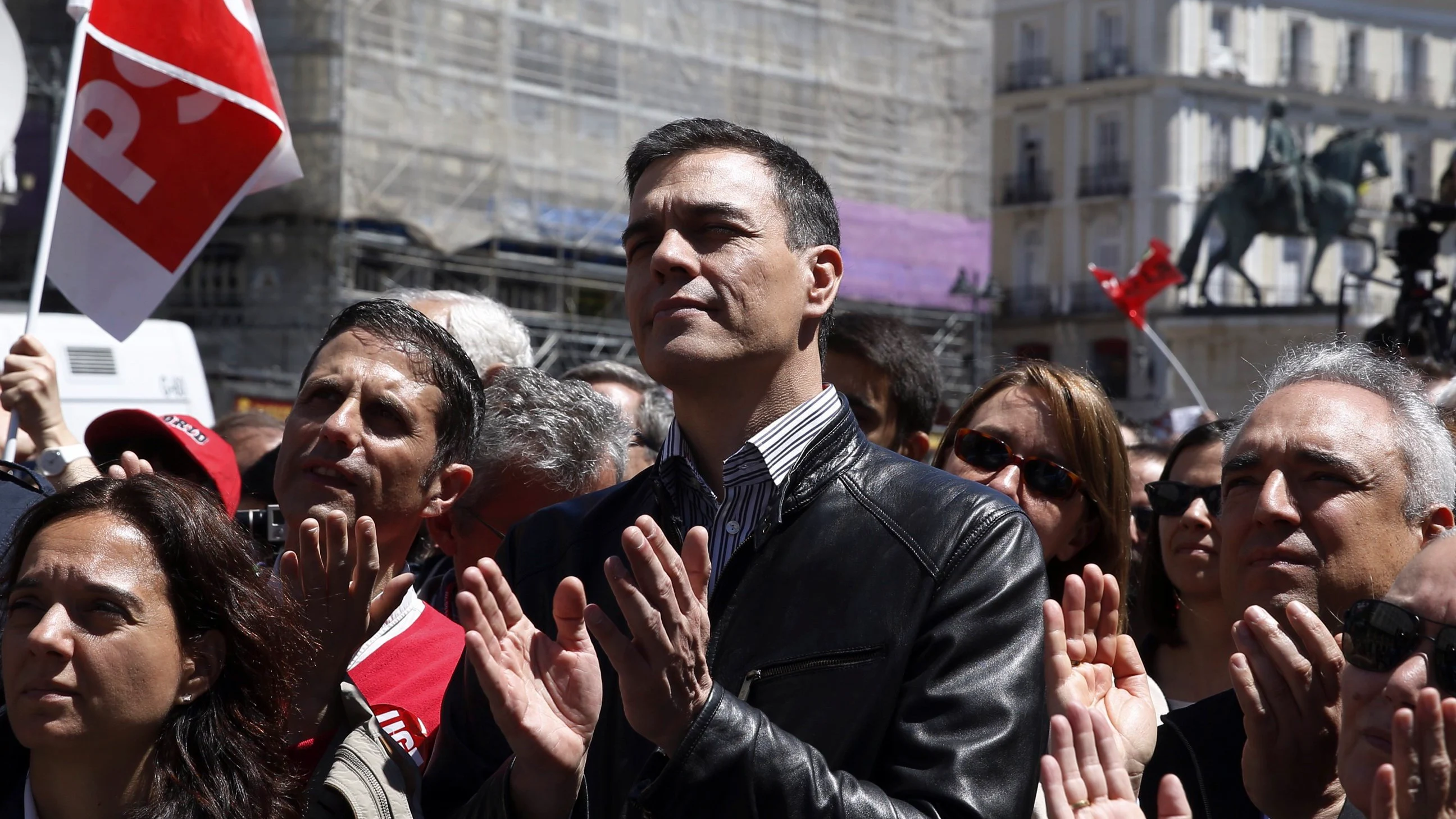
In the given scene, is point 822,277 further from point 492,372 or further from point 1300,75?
point 1300,75

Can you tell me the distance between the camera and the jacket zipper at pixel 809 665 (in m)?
2.59

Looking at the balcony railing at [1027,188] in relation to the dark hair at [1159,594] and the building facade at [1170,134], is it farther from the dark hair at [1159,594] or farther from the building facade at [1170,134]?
the dark hair at [1159,594]

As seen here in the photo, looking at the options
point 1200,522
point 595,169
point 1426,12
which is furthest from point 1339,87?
point 1200,522

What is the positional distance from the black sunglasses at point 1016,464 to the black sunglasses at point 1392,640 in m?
1.47

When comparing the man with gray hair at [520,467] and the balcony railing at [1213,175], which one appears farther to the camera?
the balcony railing at [1213,175]

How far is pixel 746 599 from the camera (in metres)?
2.66

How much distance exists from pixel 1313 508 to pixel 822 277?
1.00 metres

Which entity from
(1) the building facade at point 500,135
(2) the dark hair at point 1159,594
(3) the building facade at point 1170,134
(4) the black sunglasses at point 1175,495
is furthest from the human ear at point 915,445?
(3) the building facade at point 1170,134

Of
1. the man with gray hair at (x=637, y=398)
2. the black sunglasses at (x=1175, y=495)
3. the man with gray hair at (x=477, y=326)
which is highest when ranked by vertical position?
the man with gray hair at (x=477, y=326)

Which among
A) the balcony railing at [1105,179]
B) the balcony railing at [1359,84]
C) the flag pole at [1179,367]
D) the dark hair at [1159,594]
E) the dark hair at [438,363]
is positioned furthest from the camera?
the balcony railing at [1359,84]

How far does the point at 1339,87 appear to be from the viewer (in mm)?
49750

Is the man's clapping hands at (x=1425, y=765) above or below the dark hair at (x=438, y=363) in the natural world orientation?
below

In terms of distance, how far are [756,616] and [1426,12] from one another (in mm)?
53009

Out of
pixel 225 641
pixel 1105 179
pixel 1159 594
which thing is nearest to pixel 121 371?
pixel 1159 594
